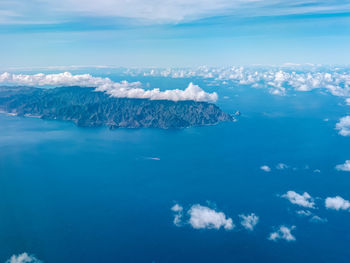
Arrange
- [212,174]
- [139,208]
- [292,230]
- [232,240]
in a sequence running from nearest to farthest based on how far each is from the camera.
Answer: [232,240], [292,230], [139,208], [212,174]

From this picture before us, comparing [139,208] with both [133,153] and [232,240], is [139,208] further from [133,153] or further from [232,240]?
[133,153]

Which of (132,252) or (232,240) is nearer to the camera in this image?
(132,252)

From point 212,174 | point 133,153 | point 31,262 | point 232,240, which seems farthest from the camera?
point 133,153

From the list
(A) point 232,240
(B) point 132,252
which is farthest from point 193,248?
(B) point 132,252

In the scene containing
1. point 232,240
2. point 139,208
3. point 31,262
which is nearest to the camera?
point 31,262

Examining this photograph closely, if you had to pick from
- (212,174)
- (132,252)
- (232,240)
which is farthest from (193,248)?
(212,174)

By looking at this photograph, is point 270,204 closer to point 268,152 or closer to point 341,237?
point 341,237
